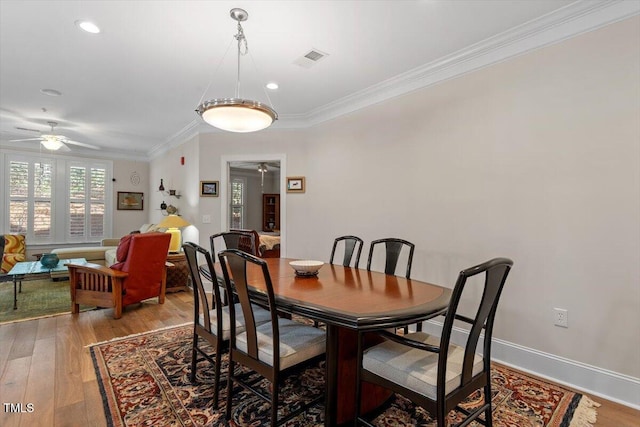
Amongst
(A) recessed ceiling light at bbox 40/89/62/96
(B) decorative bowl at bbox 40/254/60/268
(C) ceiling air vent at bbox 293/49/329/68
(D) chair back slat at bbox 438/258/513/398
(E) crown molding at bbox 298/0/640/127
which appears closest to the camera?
(D) chair back slat at bbox 438/258/513/398

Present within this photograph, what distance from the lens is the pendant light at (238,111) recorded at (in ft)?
7.27

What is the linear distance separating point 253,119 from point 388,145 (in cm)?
167

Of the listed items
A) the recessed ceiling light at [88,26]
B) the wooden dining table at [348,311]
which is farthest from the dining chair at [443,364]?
the recessed ceiling light at [88,26]

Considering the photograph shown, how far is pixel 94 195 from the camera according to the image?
7098mm

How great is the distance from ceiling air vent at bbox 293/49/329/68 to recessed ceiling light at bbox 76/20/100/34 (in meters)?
1.57

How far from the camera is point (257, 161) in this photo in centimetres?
486

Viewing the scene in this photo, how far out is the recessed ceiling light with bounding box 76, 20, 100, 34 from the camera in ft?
7.74

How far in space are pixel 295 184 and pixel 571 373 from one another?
354 centimetres

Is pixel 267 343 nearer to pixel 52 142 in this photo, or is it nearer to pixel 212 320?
pixel 212 320

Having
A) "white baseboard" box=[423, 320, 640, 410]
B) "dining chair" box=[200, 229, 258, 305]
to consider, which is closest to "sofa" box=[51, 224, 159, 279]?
"dining chair" box=[200, 229, 258, 305]

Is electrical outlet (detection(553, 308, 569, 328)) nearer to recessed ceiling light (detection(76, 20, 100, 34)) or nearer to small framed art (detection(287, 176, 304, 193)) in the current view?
small framed art (detection(287, 176, 304, 193))

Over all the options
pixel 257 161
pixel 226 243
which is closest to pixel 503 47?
pixel 226 243

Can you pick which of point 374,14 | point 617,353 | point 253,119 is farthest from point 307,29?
point 617,353

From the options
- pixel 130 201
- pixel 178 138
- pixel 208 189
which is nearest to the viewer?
pixel 208 189
